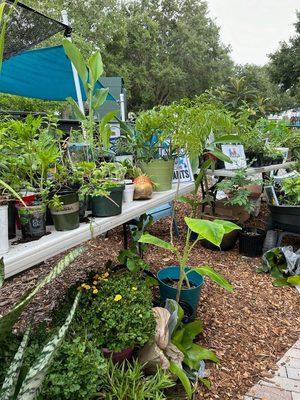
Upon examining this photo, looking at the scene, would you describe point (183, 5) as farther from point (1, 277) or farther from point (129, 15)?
point (1, 277)

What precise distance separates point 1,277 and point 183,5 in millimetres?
23929

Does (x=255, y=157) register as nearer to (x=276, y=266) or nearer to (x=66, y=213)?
(x=276, y=266)

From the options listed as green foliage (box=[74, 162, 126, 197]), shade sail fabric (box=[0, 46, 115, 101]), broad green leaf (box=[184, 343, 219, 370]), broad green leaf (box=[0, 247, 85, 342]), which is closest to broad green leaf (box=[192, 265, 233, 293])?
broad green leaf (box=[184, 343, 219, 370])

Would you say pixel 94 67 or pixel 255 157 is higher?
pixel 94 67

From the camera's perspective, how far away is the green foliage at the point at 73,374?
1055mm

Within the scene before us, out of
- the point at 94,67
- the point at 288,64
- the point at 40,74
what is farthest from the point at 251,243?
the point at 288,64

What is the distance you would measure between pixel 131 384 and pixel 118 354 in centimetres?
13

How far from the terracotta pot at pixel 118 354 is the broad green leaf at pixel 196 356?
1.17 ft

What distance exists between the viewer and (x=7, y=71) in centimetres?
505

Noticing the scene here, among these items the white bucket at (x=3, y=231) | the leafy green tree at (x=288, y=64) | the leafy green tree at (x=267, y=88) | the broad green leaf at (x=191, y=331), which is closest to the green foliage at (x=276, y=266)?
the broad green leaf at (x=191, y=331)

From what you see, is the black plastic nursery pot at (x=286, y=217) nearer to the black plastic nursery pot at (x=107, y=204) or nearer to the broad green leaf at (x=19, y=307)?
the black plastic nursery pot at (x=107, y=204)

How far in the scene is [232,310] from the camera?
2264 mm

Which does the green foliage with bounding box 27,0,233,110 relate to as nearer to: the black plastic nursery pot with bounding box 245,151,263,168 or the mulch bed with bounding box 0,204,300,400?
the black plastic nursery pot with bounding box 245,151,263,168

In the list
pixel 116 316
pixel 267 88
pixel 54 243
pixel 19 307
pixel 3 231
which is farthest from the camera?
pixel 267 88
